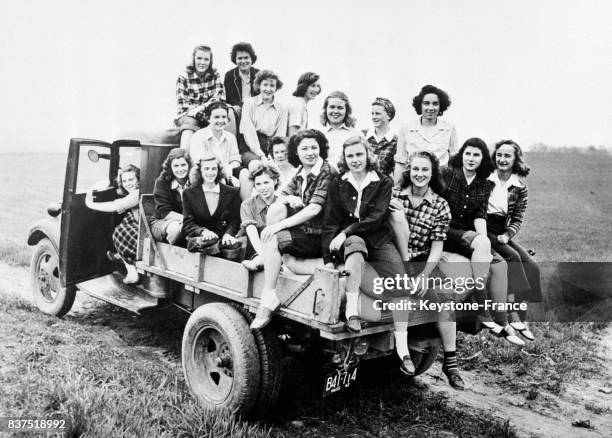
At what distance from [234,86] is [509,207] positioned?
317cm

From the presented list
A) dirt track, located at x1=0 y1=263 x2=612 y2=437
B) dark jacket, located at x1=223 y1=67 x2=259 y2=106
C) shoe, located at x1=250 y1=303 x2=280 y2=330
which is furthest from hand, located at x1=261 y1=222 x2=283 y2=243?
dark jacket, located at x1=223 y1=67 x2=259 y2=106

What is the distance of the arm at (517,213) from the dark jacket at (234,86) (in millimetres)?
2982

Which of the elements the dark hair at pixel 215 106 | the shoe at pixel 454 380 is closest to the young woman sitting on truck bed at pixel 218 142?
the dark hair at pixel 215 106

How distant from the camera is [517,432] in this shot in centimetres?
389

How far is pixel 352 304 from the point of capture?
3.04m

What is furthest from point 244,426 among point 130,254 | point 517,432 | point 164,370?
point 130,254

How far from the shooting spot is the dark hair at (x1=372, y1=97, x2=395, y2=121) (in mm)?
4652

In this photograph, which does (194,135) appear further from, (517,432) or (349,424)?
(517,432)

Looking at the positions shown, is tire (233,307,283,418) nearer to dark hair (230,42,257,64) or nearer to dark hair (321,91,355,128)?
dark hair (321,91,355,128)

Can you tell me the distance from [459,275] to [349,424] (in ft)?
4.12

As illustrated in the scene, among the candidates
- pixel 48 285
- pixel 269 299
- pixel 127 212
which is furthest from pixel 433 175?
pixel 48 285

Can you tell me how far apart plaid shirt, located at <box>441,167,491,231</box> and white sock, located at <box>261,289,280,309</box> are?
138 cm

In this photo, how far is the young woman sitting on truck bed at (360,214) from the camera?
3.34 metres

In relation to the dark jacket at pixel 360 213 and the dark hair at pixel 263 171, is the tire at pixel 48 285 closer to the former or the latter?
the dark hair at pixel 263 171
